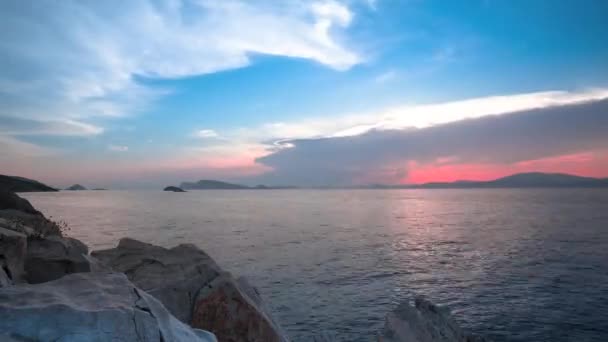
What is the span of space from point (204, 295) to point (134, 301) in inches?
232

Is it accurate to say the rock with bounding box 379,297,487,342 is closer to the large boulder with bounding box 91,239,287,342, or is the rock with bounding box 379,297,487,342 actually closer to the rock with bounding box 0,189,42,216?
the large boulder with bounding box 91,239,287,342

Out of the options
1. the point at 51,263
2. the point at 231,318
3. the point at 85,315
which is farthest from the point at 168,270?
the point at 85,315

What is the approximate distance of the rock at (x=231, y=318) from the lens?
10.1 metres

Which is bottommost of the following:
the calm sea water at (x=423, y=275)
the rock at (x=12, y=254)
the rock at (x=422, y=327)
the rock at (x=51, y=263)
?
the calm sea water at (x=423, y=275)

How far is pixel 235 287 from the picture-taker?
34.8ft

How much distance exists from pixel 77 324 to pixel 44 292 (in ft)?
4.04

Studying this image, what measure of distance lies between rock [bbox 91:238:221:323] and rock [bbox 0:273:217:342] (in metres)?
5.72

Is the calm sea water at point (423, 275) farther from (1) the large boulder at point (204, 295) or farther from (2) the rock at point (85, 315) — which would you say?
(2) the rock at point (85, 315)

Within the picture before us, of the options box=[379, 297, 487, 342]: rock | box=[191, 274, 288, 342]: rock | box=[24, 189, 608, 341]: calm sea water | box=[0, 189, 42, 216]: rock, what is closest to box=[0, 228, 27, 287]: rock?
box=[191, 274, 288, 342]: rock

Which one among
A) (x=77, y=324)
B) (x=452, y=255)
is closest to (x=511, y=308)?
(x=452, y=255)

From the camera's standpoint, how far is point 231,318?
10.2 meters

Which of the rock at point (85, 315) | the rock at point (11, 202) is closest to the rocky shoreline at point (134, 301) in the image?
the rock at point (85, 315)

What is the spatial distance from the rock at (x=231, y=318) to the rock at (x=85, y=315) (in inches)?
174

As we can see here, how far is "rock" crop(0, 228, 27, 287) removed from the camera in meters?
9.16
